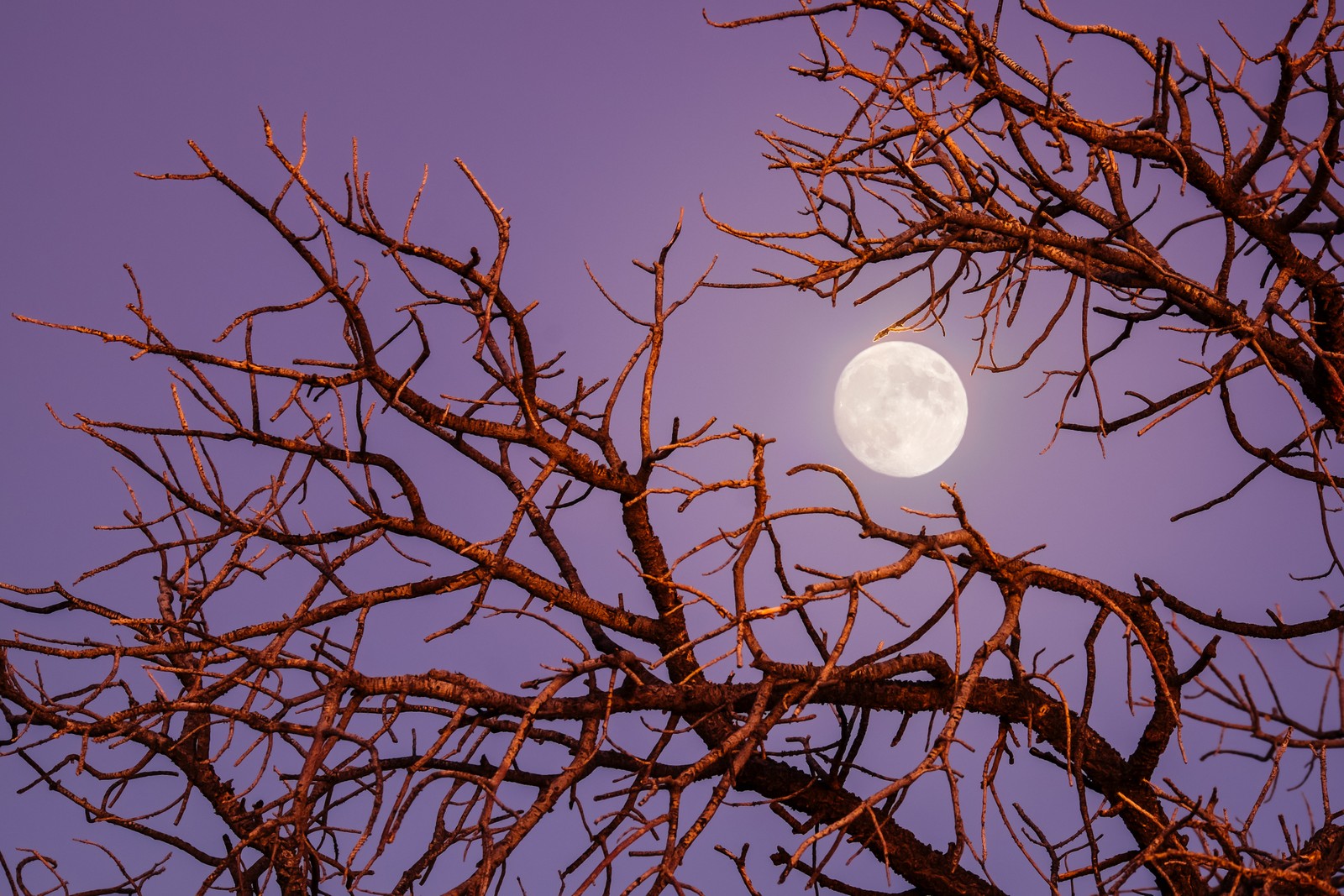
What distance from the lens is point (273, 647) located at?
3.59 m

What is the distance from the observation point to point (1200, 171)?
4.18m

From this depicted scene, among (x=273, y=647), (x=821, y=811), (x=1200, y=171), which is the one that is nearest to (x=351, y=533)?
(x=273, y=647)

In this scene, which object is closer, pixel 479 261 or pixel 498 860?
pixel 498 860

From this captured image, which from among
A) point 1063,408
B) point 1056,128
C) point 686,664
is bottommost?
point 686,664

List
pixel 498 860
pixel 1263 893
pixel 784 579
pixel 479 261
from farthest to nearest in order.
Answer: pixel 784 579, pixel 479 261, pixel 498 860, pixel 1263 893

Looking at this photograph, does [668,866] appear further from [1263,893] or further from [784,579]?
[1263,893]

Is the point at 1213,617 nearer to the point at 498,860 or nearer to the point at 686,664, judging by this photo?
the point at 686,664

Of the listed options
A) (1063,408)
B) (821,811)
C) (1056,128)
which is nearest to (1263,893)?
(1063,408)

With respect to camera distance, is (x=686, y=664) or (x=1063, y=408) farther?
(x=686, y=664)

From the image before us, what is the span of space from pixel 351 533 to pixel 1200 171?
3.41 m

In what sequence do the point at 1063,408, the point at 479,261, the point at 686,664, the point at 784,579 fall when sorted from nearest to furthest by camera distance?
the point at 479,261 < the point at 1063,408 < the point at 784,579 < the point at 686,664

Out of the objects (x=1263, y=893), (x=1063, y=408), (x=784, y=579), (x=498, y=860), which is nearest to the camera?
(x=1263, y=893)

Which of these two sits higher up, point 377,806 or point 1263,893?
point 377,806

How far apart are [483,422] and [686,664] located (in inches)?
52.2
